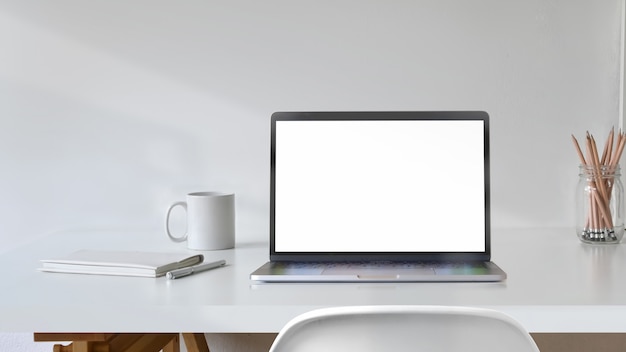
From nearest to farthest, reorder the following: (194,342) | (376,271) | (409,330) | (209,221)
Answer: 1. (409,330)
2. (376,271)
3. (209,221)
4. (194,342)

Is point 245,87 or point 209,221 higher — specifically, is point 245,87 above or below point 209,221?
above

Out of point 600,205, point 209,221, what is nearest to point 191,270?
point 209,221

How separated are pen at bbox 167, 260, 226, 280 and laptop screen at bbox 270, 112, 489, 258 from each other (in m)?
0.11

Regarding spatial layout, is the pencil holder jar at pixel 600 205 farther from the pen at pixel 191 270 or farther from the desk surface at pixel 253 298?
the pen at pixel 191 270

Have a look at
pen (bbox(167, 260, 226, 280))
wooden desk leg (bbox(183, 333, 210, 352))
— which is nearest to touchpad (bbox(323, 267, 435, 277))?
pen (bbox(167, 260, 226, 280))

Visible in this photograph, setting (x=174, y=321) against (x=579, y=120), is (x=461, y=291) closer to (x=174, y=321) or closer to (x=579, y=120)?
(x=174, y=321)

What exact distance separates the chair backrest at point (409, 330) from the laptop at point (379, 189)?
23.3 inches

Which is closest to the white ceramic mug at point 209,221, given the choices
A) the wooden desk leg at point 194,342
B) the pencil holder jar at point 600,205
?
the wooden desk leg at point 194,342

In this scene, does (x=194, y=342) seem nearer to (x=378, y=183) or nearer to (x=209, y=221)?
(x=209, y=221)

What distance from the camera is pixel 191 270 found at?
1380 mm

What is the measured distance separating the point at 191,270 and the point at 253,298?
21 centimetres

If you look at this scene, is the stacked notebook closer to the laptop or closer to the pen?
the pen

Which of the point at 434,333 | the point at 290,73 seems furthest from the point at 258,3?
the point at 434,333

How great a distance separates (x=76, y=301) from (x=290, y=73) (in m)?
0.85
